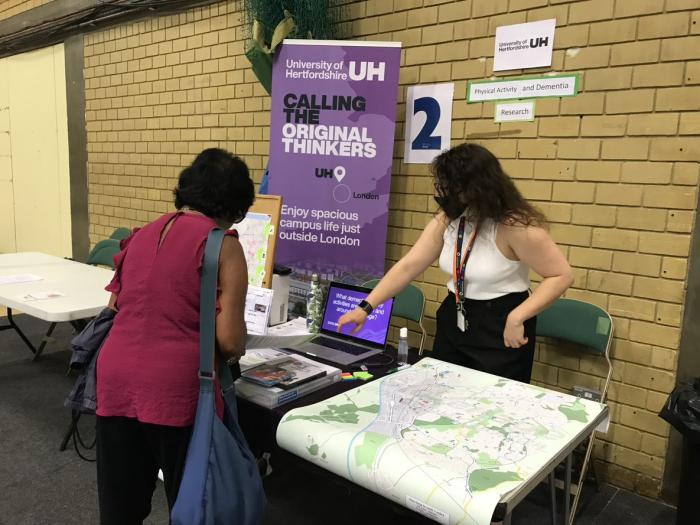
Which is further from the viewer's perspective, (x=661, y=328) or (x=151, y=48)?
(x=151, y=48)

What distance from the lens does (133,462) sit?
150cm

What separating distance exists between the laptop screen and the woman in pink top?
2.78ft

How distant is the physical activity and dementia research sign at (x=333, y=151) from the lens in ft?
9.53

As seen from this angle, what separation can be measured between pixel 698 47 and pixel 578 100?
0.49 metres

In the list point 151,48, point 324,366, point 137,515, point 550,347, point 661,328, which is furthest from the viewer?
point 151,48

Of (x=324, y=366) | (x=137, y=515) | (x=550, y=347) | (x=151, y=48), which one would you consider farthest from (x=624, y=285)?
(x=151, y=48)

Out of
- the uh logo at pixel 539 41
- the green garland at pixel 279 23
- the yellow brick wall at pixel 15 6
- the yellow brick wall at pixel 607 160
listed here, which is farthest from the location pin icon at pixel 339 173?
the yellow brick wall at pixel 15 6

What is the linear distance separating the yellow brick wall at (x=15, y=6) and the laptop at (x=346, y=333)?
533 cm

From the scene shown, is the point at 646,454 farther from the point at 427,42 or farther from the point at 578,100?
the point at 427,42

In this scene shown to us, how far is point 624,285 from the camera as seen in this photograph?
248 centimetres

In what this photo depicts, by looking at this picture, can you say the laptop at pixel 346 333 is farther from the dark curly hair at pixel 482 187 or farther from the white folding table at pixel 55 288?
the white folding table at pixel 55 288

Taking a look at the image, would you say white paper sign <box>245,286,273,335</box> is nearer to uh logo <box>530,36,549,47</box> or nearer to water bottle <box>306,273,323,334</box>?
water bottle <box>306,273,323,334</box>

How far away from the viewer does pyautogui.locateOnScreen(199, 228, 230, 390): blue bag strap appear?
1338 mm

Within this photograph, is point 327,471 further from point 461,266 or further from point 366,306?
point 461,266
